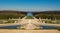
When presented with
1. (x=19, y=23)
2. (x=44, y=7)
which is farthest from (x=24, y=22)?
(x=44, y=7)

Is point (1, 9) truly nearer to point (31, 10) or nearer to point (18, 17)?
A: point (18, 17)

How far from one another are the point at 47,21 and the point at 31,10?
0.46m

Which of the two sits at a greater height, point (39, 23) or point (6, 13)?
point (6, 13)

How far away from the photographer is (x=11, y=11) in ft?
12.2

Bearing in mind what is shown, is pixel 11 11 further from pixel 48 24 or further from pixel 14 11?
pixel 48 24

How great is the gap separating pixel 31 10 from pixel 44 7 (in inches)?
12.5

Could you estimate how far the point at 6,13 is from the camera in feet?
12.2

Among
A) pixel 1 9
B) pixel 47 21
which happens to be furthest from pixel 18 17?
pixel 47 21

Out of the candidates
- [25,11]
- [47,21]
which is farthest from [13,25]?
[47,21]

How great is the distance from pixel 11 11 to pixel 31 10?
18.9 inches

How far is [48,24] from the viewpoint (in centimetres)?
366

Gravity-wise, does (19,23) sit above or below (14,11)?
below

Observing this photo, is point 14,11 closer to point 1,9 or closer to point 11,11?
point 11,11

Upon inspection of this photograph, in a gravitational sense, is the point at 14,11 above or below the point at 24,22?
above
